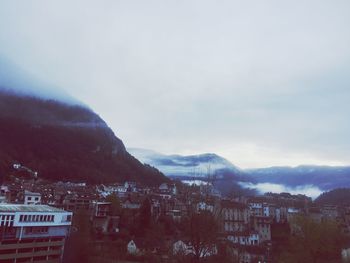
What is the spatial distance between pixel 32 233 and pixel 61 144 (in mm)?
42258

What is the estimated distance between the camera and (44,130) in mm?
61781

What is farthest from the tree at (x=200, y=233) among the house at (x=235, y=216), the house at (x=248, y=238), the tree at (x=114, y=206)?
the house at (x=235, y=216)

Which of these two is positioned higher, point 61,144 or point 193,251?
point 61,144

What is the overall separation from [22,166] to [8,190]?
21.9m

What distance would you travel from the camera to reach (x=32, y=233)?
60.5ft

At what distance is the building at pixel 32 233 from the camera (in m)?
17.3

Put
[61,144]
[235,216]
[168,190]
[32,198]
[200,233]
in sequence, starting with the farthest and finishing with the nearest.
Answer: [61,144] → [168,190] → [235,216] → [32,198] → [200,233]

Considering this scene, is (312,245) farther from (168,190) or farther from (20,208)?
(168,190)

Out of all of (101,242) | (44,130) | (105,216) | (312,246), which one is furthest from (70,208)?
(44,130)

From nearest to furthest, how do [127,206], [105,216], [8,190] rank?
[105,216], [8,190], [127,206]

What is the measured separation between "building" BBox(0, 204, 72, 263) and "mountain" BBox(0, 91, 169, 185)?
20992 mm

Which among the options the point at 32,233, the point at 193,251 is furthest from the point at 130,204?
the point at 193,251

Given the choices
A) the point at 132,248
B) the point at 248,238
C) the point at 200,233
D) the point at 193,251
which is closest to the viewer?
the point at 200,233

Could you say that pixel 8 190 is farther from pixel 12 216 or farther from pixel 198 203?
pixel 198 203
